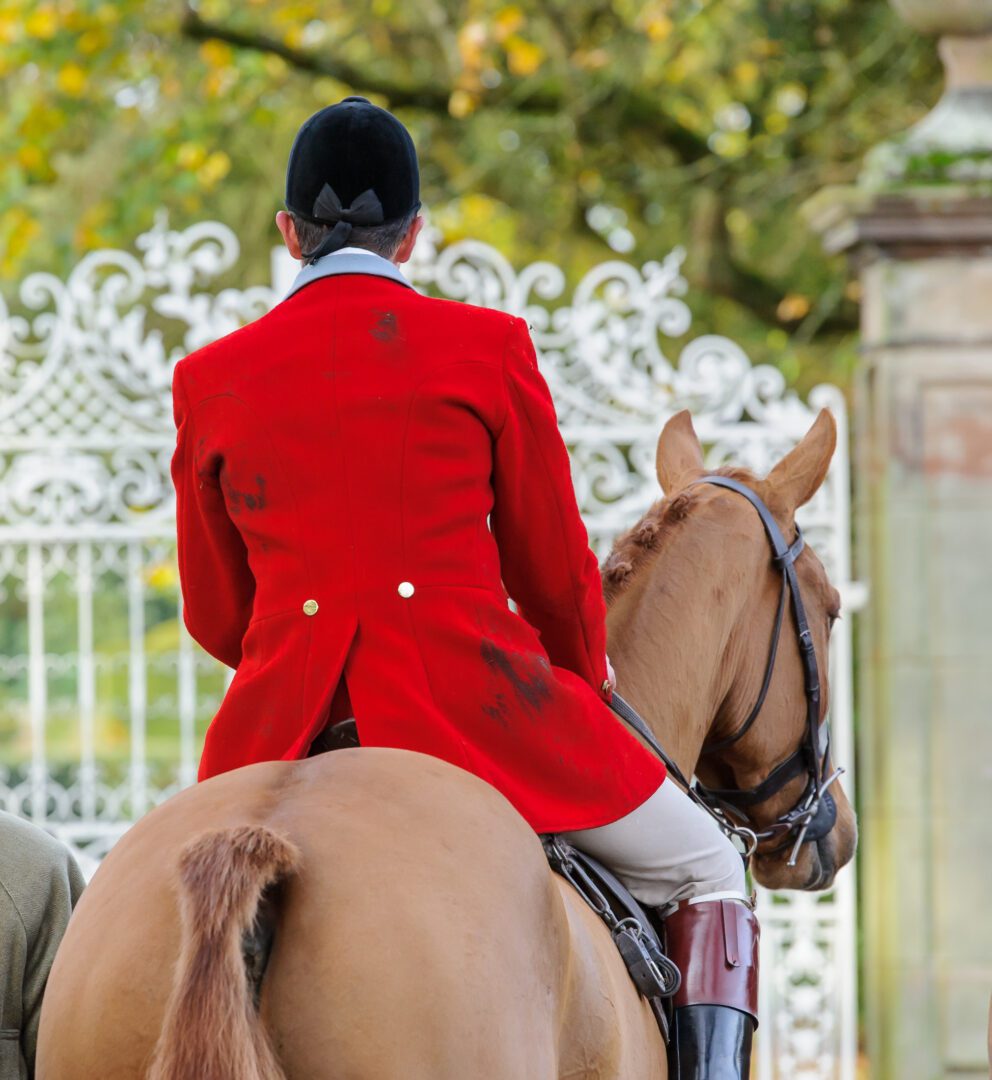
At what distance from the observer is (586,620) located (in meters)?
2.48

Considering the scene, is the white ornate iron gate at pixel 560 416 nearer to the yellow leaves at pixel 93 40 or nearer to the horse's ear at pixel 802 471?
the horse's ear at pixel 802 471

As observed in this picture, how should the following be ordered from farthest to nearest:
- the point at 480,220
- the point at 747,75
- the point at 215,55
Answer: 1. the point at 480,220
2. the point at 215,55
3. the point at 747,75

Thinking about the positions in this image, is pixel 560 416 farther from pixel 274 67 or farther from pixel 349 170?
pixel 274 67

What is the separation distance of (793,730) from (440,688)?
43.2 inches

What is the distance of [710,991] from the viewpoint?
2.58m

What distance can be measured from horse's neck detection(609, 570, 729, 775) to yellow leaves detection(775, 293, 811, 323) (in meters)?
5.83

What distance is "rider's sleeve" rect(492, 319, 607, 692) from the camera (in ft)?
7.63

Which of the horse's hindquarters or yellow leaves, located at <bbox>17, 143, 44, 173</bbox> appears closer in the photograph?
the horse's hindquarters

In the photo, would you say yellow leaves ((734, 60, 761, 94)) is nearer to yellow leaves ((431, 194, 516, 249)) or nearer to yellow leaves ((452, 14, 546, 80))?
yellow leaves ((452, 14, 546, 80))

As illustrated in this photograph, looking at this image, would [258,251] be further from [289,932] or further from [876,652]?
[289,932]

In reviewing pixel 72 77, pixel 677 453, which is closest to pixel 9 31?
pixel 72 77

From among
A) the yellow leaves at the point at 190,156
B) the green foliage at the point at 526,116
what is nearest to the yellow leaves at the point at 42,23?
the green foliage at the point at 526,116

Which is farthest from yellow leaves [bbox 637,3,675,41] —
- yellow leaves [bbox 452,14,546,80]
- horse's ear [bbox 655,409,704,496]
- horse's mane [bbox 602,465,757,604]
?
horse's mane [bbox 602,465,757,604]

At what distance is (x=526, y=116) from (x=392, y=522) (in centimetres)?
724
